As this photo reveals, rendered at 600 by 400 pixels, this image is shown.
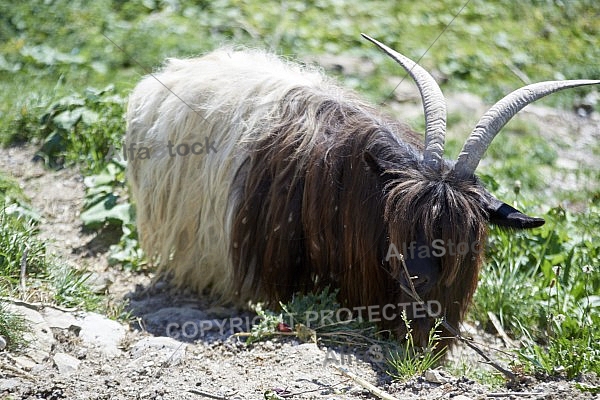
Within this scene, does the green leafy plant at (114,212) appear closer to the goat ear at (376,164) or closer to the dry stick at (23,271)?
the dry stick at (23,271)

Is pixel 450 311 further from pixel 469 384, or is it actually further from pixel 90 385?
pixel 90 385

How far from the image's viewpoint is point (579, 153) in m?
8.22

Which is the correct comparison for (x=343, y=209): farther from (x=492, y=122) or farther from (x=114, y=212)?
(x=114, y=212)

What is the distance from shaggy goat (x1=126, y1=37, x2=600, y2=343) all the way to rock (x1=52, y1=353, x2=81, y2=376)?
131 centimetres

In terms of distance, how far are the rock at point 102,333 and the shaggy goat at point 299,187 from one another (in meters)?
0.84

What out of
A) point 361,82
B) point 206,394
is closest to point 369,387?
point 206,394

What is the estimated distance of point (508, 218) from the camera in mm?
4402

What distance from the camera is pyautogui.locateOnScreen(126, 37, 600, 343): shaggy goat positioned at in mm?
4426

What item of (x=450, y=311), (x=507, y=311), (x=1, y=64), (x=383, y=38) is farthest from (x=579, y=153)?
(x=1, y=64)

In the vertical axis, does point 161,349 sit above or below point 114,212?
above

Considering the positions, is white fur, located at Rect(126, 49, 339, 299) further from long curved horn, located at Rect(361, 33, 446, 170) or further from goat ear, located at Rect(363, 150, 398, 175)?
goat ear, located at Rect(363, 150, 398, 175)

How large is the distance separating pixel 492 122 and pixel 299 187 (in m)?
1.13

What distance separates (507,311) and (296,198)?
1.59 m

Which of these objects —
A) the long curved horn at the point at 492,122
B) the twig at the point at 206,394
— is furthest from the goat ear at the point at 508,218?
the twig at the point at 206,394
